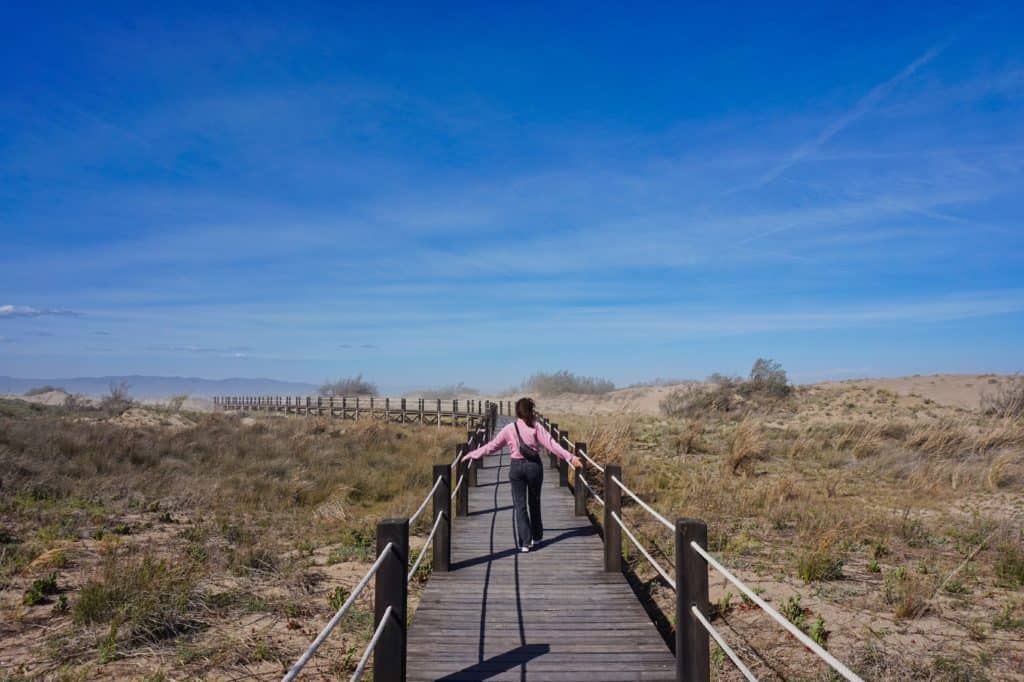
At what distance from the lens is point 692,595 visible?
13.3 ft

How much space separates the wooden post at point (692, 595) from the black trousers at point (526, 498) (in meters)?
3.68

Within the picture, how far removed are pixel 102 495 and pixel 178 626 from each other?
7.30m

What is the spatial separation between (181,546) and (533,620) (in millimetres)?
5896

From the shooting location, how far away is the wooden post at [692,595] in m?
4.01

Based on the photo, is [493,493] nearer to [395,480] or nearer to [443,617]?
[395,480]

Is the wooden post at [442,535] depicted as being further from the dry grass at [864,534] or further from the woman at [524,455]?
the dry grass at [864,534]

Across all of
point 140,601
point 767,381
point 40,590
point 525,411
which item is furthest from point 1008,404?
point 40,590

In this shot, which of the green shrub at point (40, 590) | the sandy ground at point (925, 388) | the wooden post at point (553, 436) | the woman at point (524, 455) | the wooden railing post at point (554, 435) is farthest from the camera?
the sandy ground at point (925, 388)

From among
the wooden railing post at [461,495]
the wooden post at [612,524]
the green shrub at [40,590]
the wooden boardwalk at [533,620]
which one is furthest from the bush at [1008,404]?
the green shrub at [40,590]

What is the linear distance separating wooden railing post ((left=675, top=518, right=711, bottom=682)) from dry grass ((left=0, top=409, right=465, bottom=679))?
307 cm

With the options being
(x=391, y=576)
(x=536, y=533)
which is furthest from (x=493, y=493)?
(x=391, y=576)

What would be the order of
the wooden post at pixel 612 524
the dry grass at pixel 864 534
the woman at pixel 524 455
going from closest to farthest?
the dry grass at pixel 864 534 < the wooden post at pixel 612 524 < the woman at pixel 524 455

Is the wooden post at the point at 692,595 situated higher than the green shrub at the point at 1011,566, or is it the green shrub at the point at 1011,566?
the wooden post at the point at 692,595

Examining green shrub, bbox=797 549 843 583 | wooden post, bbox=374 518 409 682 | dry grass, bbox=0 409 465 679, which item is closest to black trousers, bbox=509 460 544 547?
dry grass, bbox=0 409 465 679
